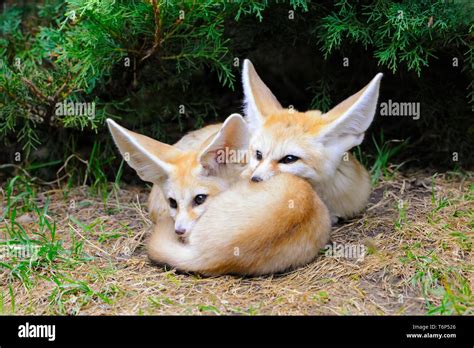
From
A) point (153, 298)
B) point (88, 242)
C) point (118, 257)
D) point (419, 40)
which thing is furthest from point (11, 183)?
point (419, 40)

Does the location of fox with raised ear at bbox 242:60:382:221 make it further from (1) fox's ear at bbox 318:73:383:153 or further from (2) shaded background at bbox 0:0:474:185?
(2) shaded background at bbox 0:0:474:185

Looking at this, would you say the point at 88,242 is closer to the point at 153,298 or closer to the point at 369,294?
the point at 153,298

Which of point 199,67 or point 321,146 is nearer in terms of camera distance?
point 321,146

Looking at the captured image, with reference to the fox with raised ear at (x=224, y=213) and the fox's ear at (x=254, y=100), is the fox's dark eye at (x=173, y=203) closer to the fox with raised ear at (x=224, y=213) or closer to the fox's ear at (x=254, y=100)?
the fox with raised ear at (x=224, y=213)

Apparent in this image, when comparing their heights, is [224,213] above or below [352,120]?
below

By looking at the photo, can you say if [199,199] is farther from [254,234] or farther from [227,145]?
[254,234]

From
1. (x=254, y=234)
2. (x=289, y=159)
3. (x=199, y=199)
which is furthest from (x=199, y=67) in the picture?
(x=254, y=234)

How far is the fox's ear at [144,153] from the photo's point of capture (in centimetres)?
398

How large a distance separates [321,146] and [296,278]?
34.4 inches

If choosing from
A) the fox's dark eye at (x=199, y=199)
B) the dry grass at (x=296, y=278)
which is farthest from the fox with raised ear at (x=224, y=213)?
the dry grass at (x=296, y=278)

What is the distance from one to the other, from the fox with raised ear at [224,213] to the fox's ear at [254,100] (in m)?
0.37

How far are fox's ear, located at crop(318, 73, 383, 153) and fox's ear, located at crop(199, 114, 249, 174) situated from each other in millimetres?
492

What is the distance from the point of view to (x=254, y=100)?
14.6ft

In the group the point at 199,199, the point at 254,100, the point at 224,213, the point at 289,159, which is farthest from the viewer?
the point at 254,100
